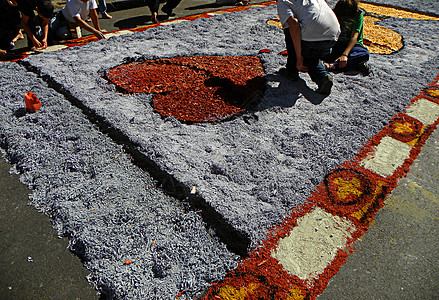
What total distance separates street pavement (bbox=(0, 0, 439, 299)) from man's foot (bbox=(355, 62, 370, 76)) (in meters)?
2.13

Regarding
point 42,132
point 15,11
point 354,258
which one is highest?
point 15,11

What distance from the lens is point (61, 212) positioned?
1.87 m

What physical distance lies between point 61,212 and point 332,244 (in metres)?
1.77

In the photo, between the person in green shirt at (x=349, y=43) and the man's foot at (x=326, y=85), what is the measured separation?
628 millimetres

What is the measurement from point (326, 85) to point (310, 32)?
60 centimetres

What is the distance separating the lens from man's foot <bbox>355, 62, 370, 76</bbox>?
3818 millimetres

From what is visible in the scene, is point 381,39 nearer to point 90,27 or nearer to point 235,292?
point 90,27

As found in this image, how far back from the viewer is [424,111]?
3184mm

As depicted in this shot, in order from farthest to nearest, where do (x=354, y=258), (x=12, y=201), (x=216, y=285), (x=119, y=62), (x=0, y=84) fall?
1. (x=119, y=62)
2. (x=0, y=84)
3. (x=12, y=201)
4. (x=354, y=258)
5. (x=216, y=285)

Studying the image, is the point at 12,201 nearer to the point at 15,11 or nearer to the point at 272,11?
the point at 15,11

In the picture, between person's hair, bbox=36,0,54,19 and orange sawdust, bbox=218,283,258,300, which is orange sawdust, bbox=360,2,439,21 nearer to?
Result: person's hair, bbox=36,0,54,19

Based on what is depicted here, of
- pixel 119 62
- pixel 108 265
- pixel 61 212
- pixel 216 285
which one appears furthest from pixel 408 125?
pixel 119 62

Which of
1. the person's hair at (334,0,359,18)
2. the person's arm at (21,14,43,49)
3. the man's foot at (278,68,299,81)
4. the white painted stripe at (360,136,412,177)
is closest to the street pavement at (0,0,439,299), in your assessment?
the white painted stripe at (360,136,412,177)

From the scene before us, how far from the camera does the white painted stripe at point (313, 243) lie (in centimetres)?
164
